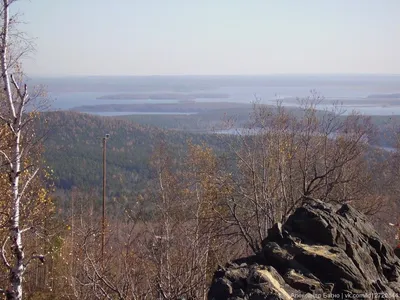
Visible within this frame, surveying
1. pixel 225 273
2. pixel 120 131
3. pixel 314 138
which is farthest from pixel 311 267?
pixel 120 131

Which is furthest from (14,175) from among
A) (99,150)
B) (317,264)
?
(99,150)

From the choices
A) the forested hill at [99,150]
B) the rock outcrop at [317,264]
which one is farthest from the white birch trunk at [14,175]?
the forested hill at [99,150]

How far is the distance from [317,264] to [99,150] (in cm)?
6693

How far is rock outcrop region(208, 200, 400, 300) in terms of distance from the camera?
6.02 metres

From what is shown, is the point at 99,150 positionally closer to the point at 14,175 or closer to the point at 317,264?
the point at 14,175

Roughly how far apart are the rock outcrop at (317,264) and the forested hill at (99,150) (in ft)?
160

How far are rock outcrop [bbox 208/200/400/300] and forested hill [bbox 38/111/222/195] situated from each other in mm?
48762

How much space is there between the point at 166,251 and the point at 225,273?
→ 12.1 ft

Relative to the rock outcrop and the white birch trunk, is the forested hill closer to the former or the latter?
the white birch trunk

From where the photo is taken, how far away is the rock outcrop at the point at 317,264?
19.8 feet

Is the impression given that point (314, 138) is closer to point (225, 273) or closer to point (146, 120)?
point (225, 273)

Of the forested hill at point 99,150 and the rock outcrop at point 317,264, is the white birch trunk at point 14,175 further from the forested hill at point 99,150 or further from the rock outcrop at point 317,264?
the forested hill at point 99,150

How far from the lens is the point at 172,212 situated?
542 inches

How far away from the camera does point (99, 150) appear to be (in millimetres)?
72000
